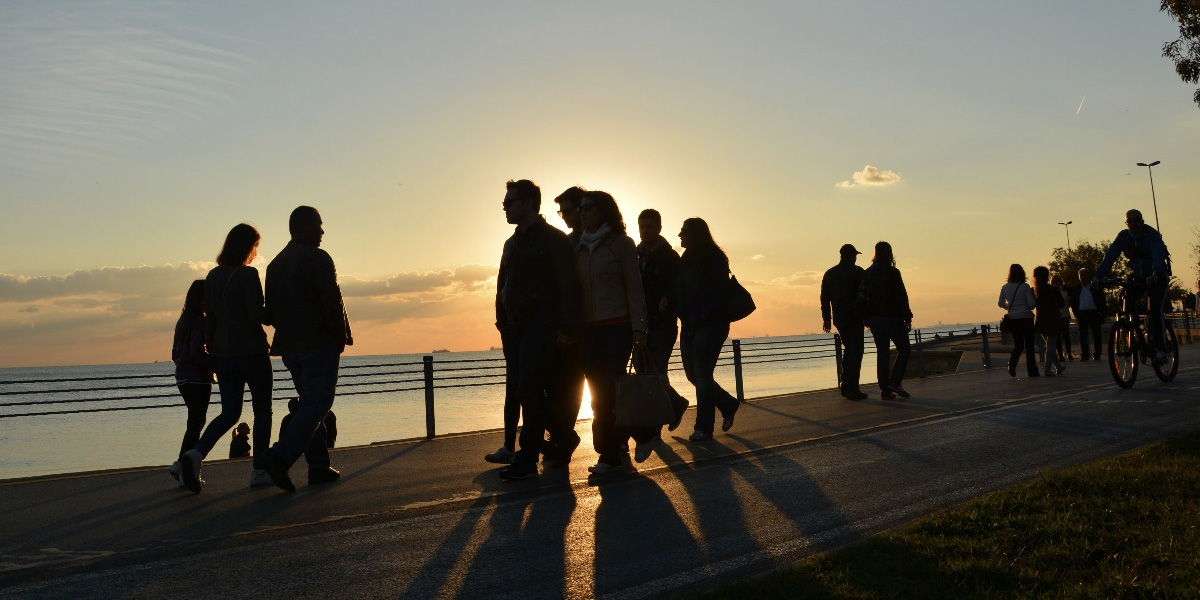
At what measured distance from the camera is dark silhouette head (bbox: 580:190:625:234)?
7.09 m

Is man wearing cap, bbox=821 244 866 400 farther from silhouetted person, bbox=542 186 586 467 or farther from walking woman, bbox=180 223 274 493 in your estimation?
walking woman, bbox=180 223 274 493

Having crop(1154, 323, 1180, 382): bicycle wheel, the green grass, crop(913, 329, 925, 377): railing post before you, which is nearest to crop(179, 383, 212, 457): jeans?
the green grass

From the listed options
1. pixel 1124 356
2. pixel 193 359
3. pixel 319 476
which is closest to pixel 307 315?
pixel 319 476

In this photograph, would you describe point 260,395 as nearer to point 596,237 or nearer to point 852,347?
point 596,237

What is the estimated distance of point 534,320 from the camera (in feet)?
22.2

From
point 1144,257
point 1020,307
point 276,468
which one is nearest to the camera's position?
point 276,468

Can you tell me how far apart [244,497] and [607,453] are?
247cm

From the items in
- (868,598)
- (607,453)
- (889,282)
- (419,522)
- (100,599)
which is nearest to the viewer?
(868,598)

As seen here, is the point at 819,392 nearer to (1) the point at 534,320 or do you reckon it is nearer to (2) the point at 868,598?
(1) the point at 534,320

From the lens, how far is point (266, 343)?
7.31m

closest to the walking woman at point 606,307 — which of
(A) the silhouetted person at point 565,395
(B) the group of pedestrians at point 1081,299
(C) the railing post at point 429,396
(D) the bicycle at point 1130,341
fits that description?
(A) the silhouetted person at point 565,395

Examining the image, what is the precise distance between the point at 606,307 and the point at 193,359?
331 cm

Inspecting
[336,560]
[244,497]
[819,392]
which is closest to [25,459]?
[819,392]

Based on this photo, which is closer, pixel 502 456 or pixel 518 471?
pixel 518 471
